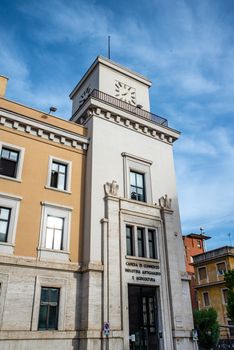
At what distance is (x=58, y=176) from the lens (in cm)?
1944

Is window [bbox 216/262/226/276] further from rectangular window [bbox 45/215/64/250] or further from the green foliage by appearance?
rectangular window [bbox 45/215/64/250]

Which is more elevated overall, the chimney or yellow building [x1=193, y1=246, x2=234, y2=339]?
the chimney

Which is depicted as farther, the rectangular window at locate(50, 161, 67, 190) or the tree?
the tree

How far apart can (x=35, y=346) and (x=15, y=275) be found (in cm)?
327

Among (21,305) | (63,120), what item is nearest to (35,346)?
(21,305)

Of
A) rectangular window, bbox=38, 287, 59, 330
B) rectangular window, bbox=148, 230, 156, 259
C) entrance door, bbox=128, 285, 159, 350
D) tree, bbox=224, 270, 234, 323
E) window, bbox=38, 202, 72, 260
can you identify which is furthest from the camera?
tree, bbox=224, 270, 234, 323

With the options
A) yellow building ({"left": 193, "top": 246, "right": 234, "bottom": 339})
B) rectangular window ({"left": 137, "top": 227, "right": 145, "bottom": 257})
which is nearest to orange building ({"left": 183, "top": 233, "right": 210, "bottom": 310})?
yellow building ({"left": 193, "top": 246, "right": 234, "bottom": 339})

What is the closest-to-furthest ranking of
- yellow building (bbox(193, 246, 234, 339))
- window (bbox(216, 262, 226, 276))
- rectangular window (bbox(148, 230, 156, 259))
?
rectangular window (bbox(148, 230, 156, 259))
yellow building (bbox(193, 246, 234, 339))
window (bbox(216, 262, 226, 276))

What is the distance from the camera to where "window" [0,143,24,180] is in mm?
17703

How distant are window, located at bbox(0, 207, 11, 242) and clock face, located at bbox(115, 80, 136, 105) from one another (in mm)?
13238

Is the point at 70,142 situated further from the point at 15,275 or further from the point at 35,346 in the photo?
the point at 35,346

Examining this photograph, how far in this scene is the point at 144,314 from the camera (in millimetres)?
19438

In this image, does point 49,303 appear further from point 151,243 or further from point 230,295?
point 230,295

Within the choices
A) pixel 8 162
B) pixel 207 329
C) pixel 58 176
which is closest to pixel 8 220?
pixel 8 162
